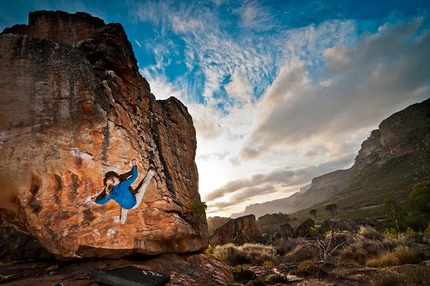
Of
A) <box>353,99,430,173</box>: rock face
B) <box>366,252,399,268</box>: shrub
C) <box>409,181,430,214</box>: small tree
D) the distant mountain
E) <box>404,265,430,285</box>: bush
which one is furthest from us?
<box>353,99,430,173</box>: rock face

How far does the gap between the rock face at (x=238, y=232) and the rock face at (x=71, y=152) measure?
2463cm

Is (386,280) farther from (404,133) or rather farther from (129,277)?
(404,133)

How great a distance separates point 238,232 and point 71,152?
3034 centimetres

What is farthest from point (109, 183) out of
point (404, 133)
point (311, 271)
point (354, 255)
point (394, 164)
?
point (404, 133)

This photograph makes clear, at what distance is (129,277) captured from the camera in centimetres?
583

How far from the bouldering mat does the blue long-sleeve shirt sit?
2269 millimetres

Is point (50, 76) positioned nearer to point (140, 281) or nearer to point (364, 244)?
point (140, 281)

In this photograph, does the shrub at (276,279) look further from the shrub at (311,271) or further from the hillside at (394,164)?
the hillside at (394,164)

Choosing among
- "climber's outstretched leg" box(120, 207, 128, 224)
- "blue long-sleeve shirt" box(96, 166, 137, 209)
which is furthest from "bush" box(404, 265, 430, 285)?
"climber's outstretched leg" box(120, 207, 128, 224)

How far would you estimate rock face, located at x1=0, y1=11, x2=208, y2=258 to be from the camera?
6961mm

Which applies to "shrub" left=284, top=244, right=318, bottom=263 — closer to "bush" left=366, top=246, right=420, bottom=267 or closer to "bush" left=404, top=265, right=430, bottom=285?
"bush" left=366, top=246, right=420, bottom=267

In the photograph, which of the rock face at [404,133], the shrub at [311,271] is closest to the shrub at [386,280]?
the shrub at [311,271]

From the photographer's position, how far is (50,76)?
24.4 ft

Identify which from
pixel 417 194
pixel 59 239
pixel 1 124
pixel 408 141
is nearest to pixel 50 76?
pixel 1 124
